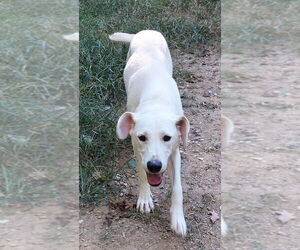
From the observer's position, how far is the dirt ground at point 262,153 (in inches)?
101

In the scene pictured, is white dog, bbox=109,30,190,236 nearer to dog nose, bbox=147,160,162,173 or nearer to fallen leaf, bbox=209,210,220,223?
dog nose, bbox=147,160,162,173

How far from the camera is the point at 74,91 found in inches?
139

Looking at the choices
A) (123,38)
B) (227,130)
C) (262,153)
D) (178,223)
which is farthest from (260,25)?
(178,223)

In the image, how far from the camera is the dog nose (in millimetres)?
2709

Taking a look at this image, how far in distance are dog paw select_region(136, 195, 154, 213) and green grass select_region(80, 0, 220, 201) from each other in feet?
0.63

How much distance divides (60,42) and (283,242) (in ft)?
6.47

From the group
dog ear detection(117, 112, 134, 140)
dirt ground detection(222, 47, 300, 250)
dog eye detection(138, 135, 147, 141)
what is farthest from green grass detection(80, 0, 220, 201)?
dirt ground detection(222, 47, 300, 250)

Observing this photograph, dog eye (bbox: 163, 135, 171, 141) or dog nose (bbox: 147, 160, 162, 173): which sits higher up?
dog eye (bbox: 163, 135, 171, 141)

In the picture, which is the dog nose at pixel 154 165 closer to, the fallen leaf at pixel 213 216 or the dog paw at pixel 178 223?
the dog paw at pixel 178 223

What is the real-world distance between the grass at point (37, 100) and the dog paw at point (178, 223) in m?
0.53

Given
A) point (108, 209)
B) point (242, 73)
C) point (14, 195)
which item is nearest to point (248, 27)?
point (242, 73)

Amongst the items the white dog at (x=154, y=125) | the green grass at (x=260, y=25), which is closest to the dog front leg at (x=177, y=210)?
the white dog at (x=154, y=125)

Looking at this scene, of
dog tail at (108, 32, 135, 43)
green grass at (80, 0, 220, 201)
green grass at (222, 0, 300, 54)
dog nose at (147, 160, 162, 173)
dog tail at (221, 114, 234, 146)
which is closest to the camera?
dog nose at (147, 160, 162, 173)

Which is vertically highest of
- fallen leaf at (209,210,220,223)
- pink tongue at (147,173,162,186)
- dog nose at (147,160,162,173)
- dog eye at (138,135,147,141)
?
dog eye at (138,135,147,141)
